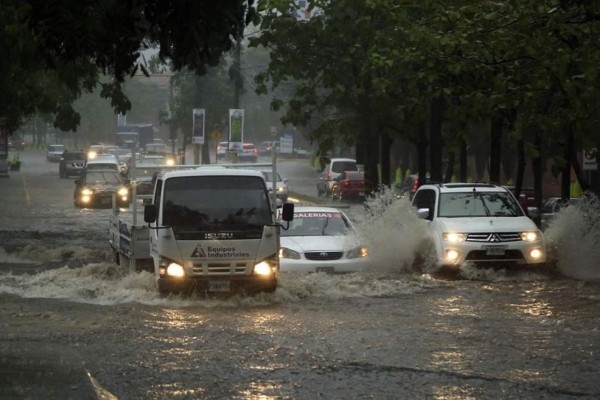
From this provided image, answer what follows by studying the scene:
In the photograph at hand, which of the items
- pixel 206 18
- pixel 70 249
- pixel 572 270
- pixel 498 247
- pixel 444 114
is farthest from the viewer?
pixel 444 114

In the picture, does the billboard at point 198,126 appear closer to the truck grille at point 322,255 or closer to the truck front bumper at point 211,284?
the truck grille at point 322,255

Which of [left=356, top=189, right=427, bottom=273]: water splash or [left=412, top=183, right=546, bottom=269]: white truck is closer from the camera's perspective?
[left=412, top=183, right=546, bottom=269]: white truck

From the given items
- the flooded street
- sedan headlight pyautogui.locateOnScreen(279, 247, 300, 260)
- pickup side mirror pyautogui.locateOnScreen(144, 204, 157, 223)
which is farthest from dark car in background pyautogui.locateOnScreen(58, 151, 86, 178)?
pickup side mirror pyautogui.locateOnScreen(144, 204, 157, 223)

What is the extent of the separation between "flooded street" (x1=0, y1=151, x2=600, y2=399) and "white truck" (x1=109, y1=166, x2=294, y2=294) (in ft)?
1.29

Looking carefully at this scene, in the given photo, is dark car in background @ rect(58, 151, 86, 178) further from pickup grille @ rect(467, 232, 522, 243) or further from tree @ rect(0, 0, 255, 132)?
tree @ rect(0, 0, 255, 132)

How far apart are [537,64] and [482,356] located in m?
9.56

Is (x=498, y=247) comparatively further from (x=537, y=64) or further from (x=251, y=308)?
(x=251, y=308)

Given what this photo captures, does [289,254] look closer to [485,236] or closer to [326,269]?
[326,269]

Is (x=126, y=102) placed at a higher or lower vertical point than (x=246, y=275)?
higher

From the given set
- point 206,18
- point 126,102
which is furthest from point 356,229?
point 206,18

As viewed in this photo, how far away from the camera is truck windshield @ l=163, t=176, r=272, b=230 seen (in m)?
17.3

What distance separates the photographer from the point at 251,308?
17.1 m

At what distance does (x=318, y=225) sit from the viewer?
840 inches

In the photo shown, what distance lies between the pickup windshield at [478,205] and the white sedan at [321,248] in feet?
6.52
